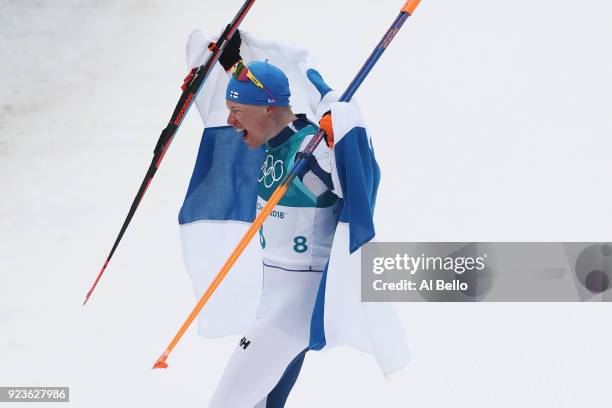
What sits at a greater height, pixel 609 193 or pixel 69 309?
pixel 609 193

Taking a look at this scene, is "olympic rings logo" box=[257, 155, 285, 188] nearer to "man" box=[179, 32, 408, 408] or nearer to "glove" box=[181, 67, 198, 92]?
"man" box=[179, 32, 408, 408]

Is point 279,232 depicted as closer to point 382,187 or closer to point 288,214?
point 288,214

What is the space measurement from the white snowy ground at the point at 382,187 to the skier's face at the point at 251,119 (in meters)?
1.32

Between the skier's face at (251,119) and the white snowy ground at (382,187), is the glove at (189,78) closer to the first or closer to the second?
the skier's face at (251,119)

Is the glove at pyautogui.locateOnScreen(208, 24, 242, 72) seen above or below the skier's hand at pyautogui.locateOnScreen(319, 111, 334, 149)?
above

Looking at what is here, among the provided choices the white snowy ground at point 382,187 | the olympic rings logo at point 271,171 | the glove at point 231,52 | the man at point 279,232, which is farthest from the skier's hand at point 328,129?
the white snowy ground at point 382,187

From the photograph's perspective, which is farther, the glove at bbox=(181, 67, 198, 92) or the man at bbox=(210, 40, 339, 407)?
the glove at bbox=(181, 67, 198, 92)

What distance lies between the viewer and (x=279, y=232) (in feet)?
11.4

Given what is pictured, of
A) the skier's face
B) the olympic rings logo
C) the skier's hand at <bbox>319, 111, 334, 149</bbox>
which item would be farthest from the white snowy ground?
the skier's hand at <bbox>319, 111, 334, 149</bbox>

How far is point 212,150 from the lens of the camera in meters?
3.89

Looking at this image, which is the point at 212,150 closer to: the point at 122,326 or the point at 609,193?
the point at 122,326

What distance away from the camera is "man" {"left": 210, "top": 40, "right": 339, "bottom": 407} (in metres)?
3.38

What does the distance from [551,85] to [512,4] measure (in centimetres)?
102

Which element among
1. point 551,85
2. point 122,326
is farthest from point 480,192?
point 122,326
